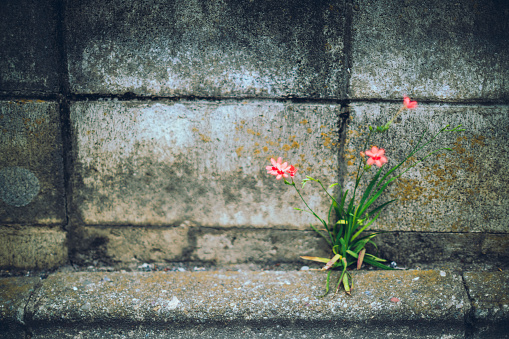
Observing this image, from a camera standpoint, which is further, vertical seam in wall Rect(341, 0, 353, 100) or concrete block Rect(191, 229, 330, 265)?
concrete block Rect(191, 229, 330, 265)

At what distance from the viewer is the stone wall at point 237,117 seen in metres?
1.60

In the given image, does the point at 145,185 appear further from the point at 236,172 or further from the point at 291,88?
the point at 291,88

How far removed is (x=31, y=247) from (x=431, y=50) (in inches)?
108

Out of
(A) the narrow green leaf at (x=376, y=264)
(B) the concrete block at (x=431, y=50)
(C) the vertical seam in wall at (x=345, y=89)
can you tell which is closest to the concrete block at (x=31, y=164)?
(C) the vertical seam in wall at (x=345, y=89)

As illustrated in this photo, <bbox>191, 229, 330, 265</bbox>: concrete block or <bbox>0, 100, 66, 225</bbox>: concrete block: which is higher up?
<bbox>0, 100, 66, 225</bbox>: concrete block

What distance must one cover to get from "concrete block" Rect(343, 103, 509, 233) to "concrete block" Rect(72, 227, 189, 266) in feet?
3.87

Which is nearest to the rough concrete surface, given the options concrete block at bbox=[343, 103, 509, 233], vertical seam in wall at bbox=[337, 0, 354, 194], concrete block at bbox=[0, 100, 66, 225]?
concrete block at bbox=[343, 103, 509, 233]

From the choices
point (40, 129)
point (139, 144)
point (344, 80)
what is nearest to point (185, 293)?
point (139, 144)

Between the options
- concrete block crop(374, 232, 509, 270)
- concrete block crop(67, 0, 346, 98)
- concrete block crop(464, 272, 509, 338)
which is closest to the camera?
concrete block crop(464, 272, 509, 338)

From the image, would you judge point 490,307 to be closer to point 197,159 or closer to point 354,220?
point 354,220

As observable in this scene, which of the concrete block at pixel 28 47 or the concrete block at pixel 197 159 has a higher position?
the concrete block at pixel 28 47

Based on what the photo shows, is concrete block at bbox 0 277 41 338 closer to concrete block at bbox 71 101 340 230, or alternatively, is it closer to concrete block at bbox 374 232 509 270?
concrete block at bbox 71 101 340 230

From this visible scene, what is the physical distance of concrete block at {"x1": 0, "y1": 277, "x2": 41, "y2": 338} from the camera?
59.1 inches

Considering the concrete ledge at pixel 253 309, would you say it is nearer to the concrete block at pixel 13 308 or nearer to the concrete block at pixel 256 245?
the concrete block at pixel 13 308
